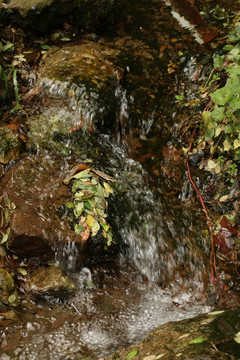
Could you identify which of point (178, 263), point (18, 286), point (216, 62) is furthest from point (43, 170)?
point (216, 62)

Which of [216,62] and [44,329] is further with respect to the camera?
[216,62]

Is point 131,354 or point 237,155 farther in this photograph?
point 237,155

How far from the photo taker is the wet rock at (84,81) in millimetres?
3977

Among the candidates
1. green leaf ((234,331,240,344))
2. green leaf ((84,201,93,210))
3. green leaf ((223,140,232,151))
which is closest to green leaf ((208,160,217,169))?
green leaf ((223,140,232,151))

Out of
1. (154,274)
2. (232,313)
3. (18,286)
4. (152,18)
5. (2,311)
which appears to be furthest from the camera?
(152,18)

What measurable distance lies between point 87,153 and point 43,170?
1.92ft

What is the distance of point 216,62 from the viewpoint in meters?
4.29

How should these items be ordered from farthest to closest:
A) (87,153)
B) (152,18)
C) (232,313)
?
(152,18) < (87,153) < (232,313)

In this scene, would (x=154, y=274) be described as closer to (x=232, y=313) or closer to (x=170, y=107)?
(x=232, y=313)

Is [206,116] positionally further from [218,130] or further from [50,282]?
[50,282]

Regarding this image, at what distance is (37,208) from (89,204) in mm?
489

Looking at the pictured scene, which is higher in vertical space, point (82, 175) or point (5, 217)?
point (82, 175)

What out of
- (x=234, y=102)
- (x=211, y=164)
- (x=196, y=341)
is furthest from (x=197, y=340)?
(x=211, y=164)

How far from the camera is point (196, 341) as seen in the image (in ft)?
5.44
